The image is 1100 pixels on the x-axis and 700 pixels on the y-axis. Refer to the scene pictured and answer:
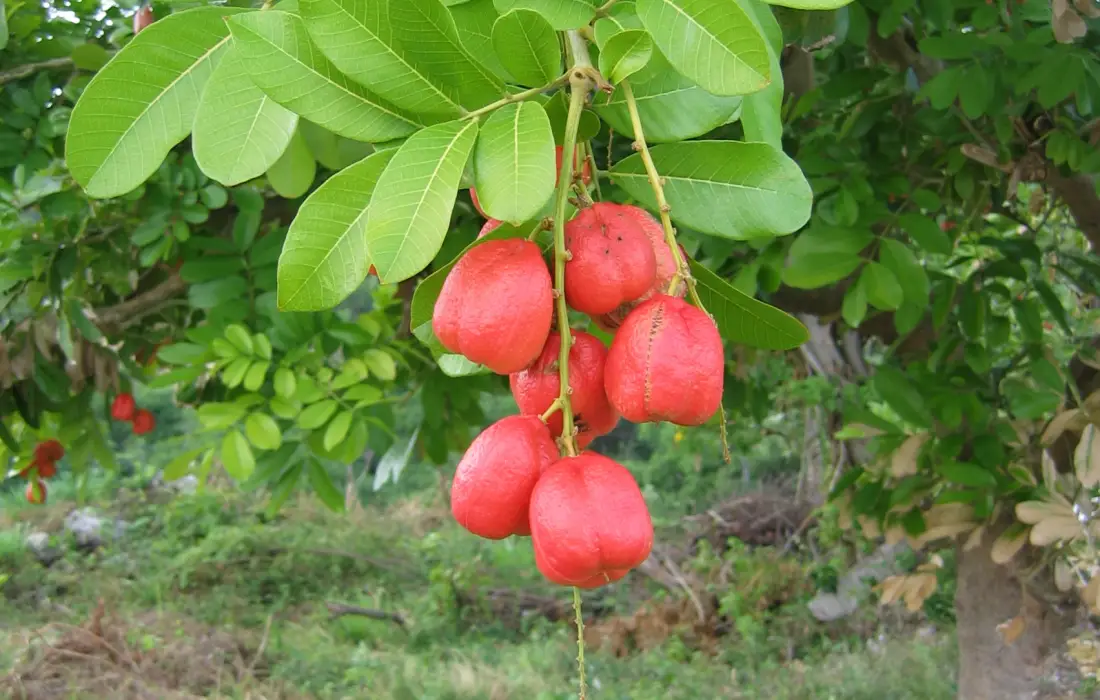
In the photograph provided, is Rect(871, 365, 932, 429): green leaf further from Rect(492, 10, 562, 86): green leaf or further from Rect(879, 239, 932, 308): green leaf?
Rect(492, 10, 562, 86): green leaf

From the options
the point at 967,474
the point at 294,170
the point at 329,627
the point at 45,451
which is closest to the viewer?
the point at 294,170

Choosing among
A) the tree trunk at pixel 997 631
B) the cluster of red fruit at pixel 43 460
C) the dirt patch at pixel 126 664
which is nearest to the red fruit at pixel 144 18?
the cluster of red fruit at pixel 43 460

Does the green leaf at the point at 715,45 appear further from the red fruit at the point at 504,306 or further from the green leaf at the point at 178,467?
the green leaf at the point at 178,467

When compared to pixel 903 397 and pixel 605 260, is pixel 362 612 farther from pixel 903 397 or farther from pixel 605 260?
pixel 605 260

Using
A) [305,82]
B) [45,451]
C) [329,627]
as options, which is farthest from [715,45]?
[329,627]

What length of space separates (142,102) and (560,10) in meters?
0.33

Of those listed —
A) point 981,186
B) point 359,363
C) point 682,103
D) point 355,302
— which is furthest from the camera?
point 355,302

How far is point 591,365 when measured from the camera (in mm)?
667

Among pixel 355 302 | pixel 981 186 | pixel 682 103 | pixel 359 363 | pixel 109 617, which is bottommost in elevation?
pixel 109 617

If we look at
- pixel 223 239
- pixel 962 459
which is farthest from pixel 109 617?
pixel 962 459

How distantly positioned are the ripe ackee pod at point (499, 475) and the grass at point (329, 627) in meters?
3.35

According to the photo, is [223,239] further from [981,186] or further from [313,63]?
[981,186]

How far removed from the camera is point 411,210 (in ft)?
1.88

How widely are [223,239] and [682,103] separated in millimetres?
1632
